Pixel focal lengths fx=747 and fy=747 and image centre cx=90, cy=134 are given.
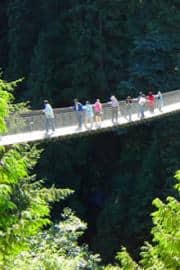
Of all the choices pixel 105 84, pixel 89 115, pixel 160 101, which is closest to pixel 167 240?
pixel 89 115

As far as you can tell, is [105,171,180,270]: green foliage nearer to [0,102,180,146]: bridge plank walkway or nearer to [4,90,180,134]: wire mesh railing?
[0,102,180,146]: bridge plank walkway

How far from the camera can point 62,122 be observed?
1220 cm

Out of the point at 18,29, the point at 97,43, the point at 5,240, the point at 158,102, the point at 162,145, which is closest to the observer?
the point at 5,240

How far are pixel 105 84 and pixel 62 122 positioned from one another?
8076 millimetres

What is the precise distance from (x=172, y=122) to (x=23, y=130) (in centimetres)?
765

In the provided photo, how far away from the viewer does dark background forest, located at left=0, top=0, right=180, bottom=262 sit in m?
18.0

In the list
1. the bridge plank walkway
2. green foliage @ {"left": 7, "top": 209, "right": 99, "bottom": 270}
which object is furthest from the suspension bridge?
green foliage @ {"left": 7, "top": 209, "right": 99, "bottom": 270}

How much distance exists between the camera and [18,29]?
23078 millimetres

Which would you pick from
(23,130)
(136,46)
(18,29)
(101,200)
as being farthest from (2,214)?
(18,29)

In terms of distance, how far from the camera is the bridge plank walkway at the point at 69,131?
421 inches

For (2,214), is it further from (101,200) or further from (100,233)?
(101,200)

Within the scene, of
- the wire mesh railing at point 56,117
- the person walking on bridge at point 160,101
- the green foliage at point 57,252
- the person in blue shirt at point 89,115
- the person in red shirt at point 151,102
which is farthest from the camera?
the person walking on bridge at point 160,101

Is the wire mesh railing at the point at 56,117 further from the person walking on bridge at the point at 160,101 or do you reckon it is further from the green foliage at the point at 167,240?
the green foliage at the point at 167,240

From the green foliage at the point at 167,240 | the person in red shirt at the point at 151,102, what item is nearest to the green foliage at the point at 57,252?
the green foliage at the point at 167,240
